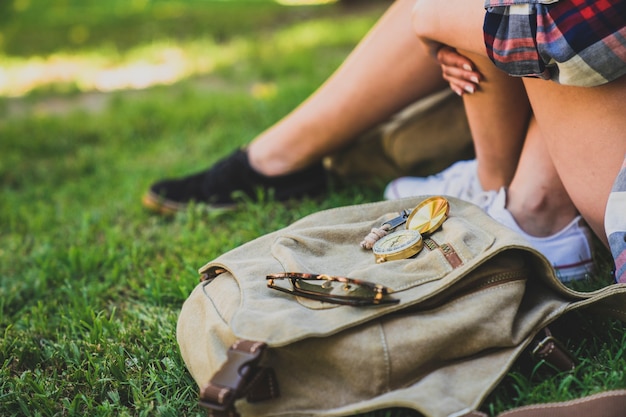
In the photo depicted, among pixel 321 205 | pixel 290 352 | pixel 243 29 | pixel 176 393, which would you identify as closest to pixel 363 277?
pixel 290 352

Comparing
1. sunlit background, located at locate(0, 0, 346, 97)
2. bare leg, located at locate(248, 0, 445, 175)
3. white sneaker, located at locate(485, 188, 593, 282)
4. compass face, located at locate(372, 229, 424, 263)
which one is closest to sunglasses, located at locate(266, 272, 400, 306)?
compass face, located at locate(372, 229, 424, 263)

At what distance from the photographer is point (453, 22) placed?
1454mm

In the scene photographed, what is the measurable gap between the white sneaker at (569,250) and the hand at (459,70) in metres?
0.35

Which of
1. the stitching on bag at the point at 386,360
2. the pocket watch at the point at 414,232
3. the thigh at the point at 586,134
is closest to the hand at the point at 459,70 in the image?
the thigh at the point at 586,134

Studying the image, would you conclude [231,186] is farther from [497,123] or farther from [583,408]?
[583,408]

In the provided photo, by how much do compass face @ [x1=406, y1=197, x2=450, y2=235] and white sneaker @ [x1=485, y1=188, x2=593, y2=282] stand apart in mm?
265

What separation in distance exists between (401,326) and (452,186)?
79 centimetres

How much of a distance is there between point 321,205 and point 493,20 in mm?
1008

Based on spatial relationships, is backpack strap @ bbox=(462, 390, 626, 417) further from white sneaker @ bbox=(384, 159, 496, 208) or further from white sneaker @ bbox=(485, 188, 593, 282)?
white sneaker @ bbox=(384, 159, 496, 208)

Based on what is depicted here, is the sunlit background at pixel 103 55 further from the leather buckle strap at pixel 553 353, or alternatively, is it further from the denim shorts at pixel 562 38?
the leather buckle strap at pixel 553 353

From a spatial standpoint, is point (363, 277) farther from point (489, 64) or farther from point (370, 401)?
point (489, 64)

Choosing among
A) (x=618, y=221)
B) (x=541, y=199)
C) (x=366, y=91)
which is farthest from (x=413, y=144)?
(x=618, y=221)

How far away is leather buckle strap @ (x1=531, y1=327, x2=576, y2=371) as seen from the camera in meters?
1.19

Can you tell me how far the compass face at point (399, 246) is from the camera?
130 cm
